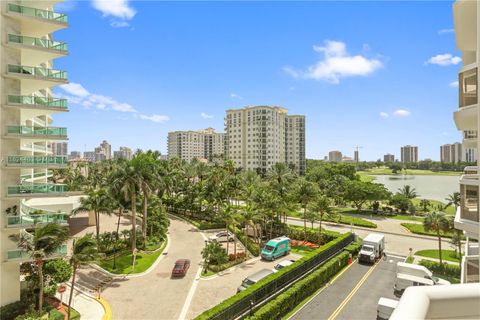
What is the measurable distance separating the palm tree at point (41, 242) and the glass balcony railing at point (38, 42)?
13.7m

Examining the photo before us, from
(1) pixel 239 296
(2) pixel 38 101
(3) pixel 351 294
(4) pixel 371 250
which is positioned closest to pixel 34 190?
(2) pixel 38 101

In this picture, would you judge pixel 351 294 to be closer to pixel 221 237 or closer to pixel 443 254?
pixel 443 254

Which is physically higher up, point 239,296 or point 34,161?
point 34,161

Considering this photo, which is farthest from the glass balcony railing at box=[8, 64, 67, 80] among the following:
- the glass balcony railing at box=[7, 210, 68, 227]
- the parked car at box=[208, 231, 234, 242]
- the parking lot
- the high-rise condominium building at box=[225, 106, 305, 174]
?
the high-rise condominium building at box=[225, 106, 305, 174]

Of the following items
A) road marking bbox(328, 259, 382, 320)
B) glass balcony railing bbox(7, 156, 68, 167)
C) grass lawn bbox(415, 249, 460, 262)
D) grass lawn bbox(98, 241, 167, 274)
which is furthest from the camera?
grass lawn bbox(415, 249, 460, 262)

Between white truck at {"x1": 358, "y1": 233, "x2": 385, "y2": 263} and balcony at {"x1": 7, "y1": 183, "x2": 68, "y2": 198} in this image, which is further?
white truck at {"x1": 358, "y1": 233, "x2": 385, "y2": 263}

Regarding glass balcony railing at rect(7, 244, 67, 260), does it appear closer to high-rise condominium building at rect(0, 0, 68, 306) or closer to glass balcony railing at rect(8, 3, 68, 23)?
high-rise condominium building at rect(0, 0, 68, 306)

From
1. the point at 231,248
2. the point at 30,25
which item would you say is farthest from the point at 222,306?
the point at 30,25

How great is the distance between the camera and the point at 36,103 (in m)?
22.2

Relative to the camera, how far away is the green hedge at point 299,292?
20406 mm

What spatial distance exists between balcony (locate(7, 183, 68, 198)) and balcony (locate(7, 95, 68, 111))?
19.7ft

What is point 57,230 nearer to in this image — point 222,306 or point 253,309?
point 222,306

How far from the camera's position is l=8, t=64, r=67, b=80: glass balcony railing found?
21.1 metres

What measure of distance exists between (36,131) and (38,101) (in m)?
2.56
